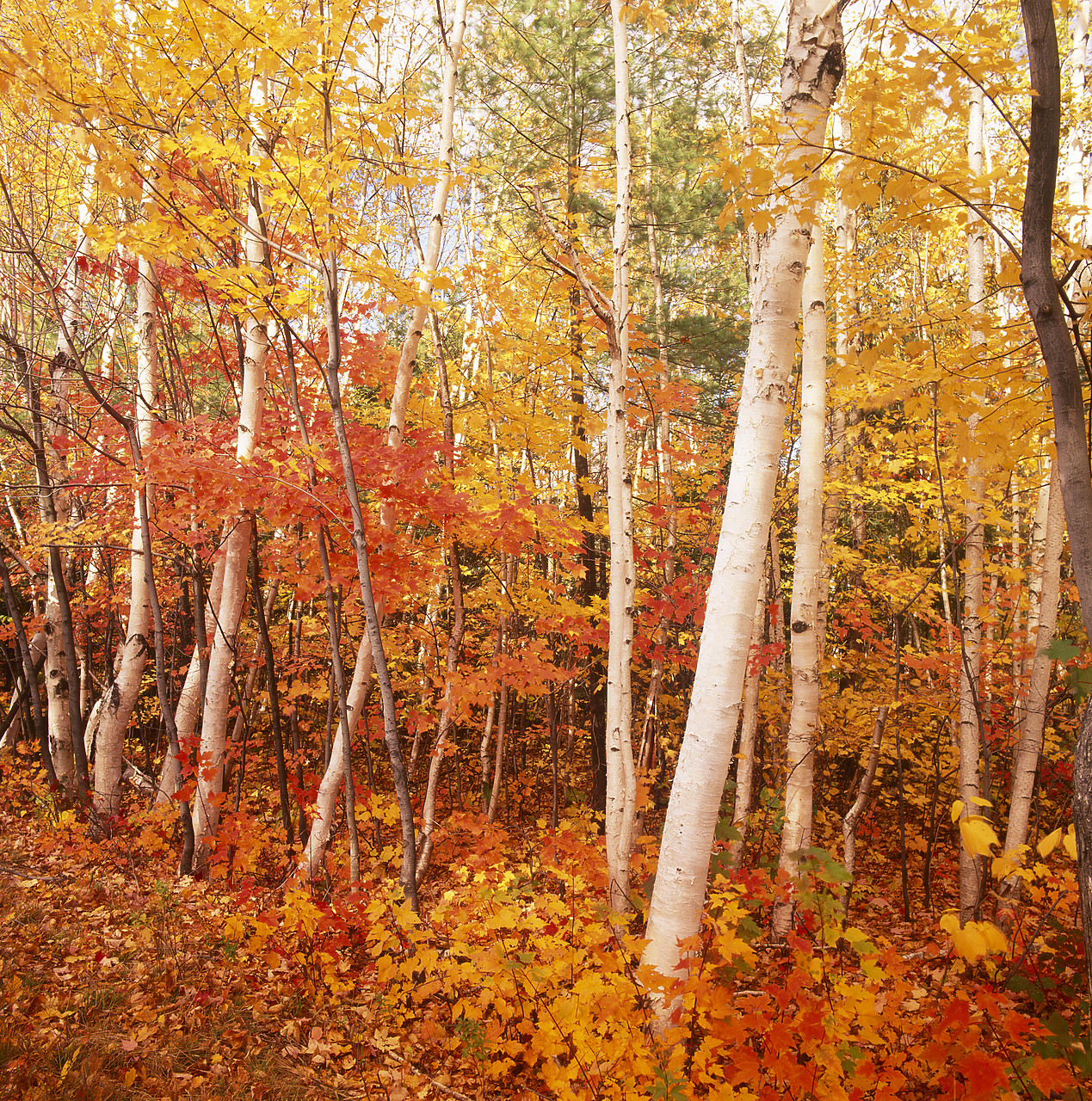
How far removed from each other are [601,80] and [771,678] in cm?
865

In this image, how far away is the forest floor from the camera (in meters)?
2.67

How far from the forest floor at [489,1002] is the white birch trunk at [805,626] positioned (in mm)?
449

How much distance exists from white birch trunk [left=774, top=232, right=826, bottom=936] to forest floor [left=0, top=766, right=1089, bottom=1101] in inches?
17.7

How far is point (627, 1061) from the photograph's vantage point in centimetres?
276

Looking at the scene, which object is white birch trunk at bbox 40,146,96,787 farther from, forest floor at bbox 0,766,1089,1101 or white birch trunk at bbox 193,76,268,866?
forest floor at bbox 0,766,1089,1101

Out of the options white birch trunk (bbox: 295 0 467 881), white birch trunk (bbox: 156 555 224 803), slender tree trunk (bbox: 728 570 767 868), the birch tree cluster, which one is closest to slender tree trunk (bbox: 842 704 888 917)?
the birch tree cluster

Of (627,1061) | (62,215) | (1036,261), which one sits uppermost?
(62,215)

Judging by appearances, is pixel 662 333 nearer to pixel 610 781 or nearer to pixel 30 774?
pixel 610 781

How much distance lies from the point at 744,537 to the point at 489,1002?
3098mm

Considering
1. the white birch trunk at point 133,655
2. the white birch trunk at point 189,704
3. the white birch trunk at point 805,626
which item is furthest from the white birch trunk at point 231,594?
the white birch trunk at point 805,626

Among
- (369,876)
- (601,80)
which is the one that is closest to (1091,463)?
(369,876)

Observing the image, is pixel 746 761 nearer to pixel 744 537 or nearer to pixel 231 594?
pixel 744 537

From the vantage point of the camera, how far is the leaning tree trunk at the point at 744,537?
284cm

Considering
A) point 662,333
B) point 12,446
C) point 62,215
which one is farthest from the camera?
point 662,333
